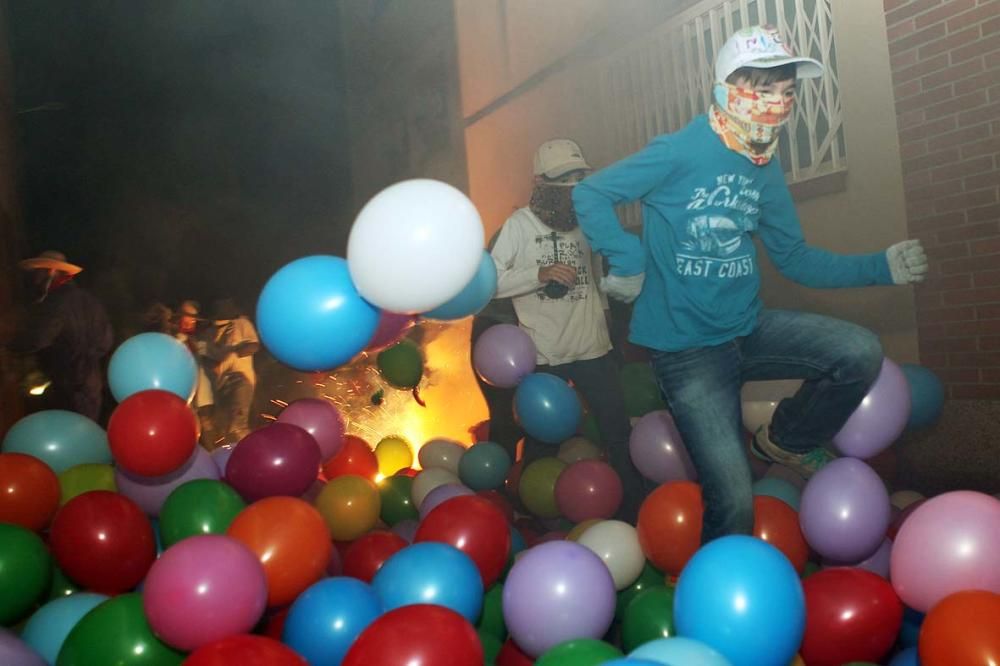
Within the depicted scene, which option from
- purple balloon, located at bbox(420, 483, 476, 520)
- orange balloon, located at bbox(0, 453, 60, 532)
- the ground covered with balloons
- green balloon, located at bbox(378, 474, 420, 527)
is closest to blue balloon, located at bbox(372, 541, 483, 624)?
the ground covered with balloons

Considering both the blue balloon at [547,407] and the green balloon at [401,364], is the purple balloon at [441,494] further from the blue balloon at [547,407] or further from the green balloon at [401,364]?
the green balloon at [401,364]

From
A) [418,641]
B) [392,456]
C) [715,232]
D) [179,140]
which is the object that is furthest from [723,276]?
[179,140]

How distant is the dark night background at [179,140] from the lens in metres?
6.38

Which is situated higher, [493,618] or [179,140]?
[179,140]

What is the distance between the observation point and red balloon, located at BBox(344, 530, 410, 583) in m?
2.70

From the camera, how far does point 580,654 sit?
180cm

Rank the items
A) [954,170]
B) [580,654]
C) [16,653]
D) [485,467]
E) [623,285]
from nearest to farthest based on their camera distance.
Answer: [580,654] < [16,653] < [623,285] < [954,170] < [485,467]

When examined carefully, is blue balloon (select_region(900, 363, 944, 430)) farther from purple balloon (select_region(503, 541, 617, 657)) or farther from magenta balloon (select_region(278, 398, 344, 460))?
magenta balloon (select_region(278, 398, 344, 460))

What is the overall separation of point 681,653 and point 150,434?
163 centimetres

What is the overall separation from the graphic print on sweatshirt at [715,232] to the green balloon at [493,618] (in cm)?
102

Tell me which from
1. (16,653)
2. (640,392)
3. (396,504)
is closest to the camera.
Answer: (16,653)

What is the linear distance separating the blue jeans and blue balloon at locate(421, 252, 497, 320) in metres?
0.47

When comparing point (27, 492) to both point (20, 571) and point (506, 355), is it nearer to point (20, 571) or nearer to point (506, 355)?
point (20, 571)

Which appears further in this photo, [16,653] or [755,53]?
[755,53]
